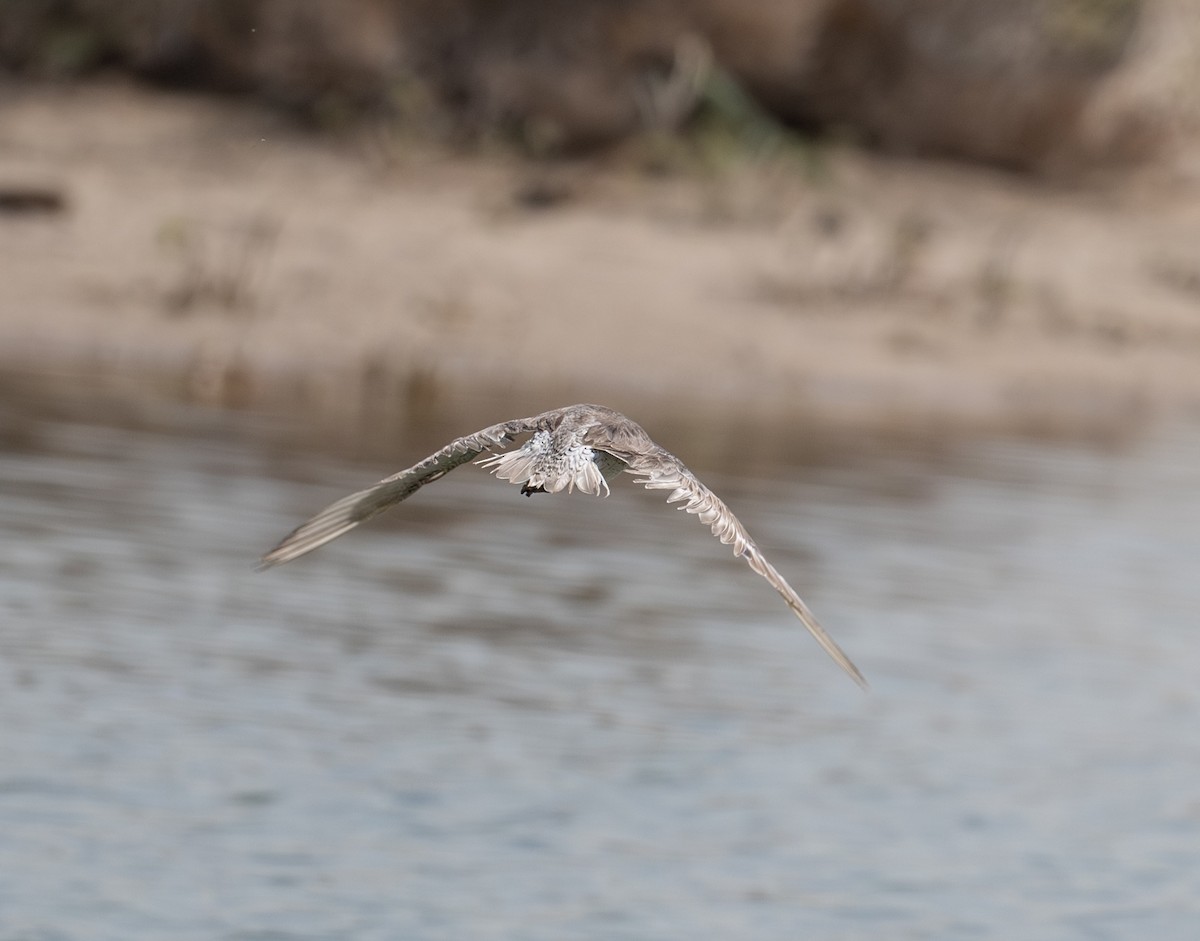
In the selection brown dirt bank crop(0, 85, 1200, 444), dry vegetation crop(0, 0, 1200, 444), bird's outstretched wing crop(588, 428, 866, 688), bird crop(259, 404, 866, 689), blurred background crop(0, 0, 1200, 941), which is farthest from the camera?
dry vegetation crop(0, 0, 1200, 444)

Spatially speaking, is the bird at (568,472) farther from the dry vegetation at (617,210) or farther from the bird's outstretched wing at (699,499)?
the dry vegetation at (617,210)

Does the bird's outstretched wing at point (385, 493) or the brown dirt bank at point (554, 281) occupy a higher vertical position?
the bird's outstretched wing at point (385, 493)

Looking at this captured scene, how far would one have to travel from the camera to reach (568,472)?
646 cm

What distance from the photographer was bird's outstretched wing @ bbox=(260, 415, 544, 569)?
652cm

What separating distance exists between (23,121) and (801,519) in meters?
8.90

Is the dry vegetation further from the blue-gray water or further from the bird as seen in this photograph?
the bird

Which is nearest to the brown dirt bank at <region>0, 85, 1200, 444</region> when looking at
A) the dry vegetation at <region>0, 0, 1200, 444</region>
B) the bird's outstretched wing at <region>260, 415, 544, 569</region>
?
the dry vegetation at <region>0, 0, 1200, 444</region>

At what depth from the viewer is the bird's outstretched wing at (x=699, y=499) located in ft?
20.5

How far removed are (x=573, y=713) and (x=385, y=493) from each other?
2499 mm

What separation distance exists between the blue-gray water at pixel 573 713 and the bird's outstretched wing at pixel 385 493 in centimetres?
114

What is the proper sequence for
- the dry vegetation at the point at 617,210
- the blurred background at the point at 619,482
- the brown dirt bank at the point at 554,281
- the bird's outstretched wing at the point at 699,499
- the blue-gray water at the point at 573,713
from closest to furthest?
the bird's outstretched wing at the point at 699,499
the blue-gray water at the point at 573,713
the blurred background at the point at 619,482
the brown dirt bank at the point at 554,281
the dry vegetation at the point at 617,210

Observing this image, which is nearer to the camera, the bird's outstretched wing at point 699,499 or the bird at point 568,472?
the bird's outstretched wing at point 699,499

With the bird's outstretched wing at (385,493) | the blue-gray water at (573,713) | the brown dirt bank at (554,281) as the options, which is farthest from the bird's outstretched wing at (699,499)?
the brown dirt bank at (554,281)

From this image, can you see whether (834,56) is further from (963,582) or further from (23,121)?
(963,582)
